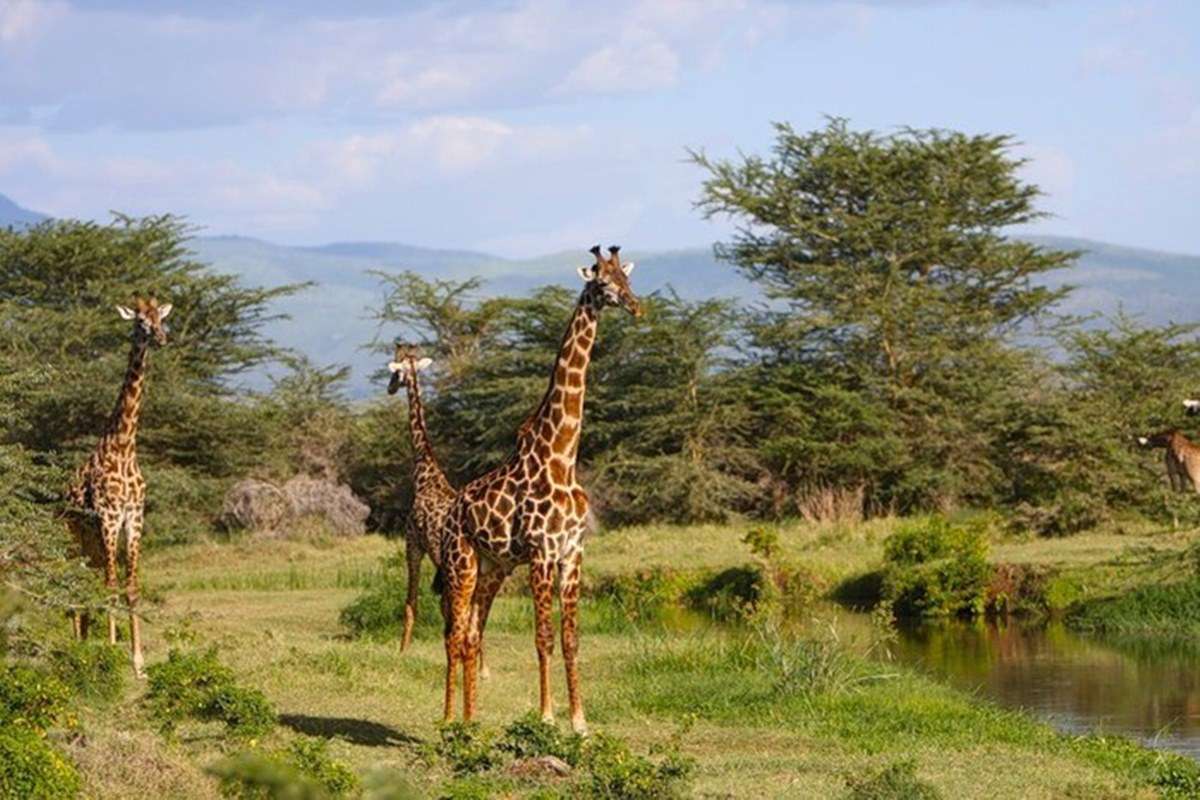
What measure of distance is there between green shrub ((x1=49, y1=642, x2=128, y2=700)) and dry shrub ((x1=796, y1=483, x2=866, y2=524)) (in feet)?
56.9

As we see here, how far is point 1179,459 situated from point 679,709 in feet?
39.6

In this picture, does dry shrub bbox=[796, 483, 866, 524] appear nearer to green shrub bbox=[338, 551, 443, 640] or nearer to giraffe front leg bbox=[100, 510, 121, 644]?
green shrub bbox=[338, 551, 443, 640]

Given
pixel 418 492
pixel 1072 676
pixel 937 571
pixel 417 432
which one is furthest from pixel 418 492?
pixel 937 571

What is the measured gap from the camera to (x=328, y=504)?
1251 inches

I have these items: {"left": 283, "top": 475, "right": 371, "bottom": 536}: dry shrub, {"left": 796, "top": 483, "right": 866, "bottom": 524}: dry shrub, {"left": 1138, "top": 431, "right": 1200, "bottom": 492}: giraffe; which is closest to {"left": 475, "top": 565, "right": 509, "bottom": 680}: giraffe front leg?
{"left": 1138, "top": 431, "right": 1200, "bottom": 492}: giraffe

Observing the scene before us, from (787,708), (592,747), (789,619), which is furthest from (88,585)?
(789,619)

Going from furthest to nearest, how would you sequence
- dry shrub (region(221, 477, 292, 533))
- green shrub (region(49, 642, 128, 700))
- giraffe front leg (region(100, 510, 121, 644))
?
dry shrub (region(221, 477, 292, 533)) < giraffe front leg (region(100, 510, 121, 644)) < green shrub (region(49, 642, 128, 700))

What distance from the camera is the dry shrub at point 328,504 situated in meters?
31.5

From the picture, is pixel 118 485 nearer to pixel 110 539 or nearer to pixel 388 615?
pixel 110 539

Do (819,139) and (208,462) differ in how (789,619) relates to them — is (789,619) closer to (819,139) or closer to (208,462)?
(208,462)

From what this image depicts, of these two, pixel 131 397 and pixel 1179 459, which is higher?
pixel 131 397

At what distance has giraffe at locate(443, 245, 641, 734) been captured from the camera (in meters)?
12.7

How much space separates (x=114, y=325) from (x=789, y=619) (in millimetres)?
14915

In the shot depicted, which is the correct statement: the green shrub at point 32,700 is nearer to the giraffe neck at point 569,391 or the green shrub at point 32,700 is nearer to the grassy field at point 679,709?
the grassy field at point 679,709
